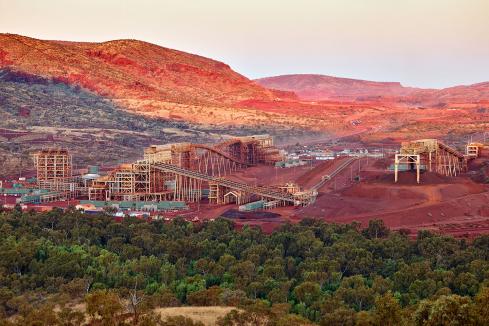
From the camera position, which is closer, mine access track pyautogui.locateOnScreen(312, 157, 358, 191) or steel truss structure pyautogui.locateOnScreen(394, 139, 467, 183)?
steel truss structure pyautogui.locateOnScreen(394, 139, 467, 183)

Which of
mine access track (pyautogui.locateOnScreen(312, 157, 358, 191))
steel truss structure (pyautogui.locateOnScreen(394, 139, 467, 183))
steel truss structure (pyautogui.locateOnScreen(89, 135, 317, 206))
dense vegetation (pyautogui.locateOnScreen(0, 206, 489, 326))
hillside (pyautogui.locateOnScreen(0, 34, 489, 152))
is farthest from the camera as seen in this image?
hillside (pyautogui.locateOnScreen(0, 34, 489, 152))

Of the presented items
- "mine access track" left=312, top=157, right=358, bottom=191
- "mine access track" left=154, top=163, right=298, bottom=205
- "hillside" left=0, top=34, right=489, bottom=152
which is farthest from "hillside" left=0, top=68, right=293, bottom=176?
"mine access track" left=312, top=157, right=358, bottom=191

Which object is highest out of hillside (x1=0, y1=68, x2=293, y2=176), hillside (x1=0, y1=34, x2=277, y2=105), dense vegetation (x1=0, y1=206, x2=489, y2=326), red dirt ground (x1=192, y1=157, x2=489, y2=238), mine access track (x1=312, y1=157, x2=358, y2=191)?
hillside (x1=0, y1=34, x2=277, y2=105)

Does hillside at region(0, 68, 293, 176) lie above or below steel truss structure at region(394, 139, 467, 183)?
above

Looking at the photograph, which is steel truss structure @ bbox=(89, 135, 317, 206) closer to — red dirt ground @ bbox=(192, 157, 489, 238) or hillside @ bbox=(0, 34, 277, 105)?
red dirt ground @ bbox=(192, 157, 489, 238)

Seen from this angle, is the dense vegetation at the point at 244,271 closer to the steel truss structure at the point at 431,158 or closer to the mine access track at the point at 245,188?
the mine access track at the point at 245,188

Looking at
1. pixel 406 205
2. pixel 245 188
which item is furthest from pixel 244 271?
pixel 245 188

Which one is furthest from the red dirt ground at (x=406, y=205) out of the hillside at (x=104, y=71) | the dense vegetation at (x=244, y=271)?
the hillside at (x=104, y=71)

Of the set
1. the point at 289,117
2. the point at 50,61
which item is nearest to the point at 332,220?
the point at 289,117

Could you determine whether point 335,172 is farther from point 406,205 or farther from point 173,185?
point 406,205

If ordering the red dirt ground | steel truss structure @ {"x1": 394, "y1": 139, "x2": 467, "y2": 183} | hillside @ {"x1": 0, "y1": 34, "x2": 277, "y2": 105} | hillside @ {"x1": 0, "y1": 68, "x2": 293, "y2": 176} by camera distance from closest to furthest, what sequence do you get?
the red dirt ground → steel truss structure @ {"x1": 394, "y1": 139, "x2": 467, "y2": 183} → hillside @ {"x1": 0, "y1": 68, "x2": 293, "y2": 176} → hillside @ {"x1": 0, "y1": 34, "x2": 277, "y2": 105}
